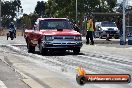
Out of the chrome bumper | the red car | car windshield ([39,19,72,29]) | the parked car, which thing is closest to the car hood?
the red car

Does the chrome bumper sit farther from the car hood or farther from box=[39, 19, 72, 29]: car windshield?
box=[39, 19, 72, 29]: car windshield

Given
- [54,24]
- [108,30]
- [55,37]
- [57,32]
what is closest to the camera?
[55,37]

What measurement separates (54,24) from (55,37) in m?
1.50

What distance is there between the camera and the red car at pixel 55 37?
67.7ft

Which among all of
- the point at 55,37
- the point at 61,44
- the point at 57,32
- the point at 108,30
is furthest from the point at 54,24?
the point at 108,30

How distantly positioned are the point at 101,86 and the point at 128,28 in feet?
129

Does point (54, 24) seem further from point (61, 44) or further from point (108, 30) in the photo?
point (108, 30)

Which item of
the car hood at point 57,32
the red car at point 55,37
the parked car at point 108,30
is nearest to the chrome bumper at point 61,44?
the red car at point 55,37

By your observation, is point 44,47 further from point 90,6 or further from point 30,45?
point 90,6

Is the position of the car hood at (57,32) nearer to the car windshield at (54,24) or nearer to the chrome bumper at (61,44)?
the chrome bumper at (61,44)

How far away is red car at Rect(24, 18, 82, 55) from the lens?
813 inches

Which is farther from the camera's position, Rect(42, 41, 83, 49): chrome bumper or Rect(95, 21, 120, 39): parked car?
Rect(95, 21, 120, 39): parked car

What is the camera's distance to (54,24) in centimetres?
2202

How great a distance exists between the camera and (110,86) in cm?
994
